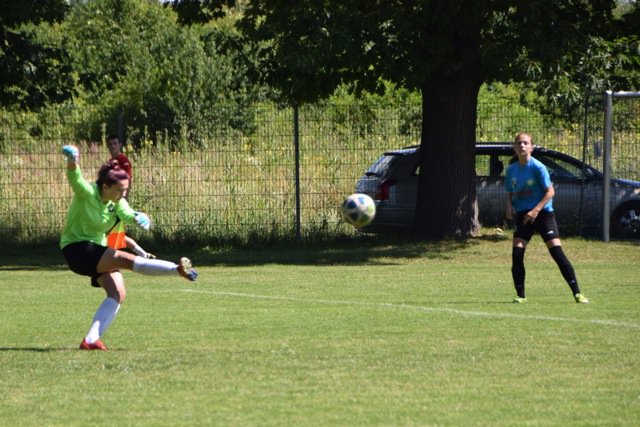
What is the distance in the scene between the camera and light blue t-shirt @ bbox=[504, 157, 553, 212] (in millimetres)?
13469

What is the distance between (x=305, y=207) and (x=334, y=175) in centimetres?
85

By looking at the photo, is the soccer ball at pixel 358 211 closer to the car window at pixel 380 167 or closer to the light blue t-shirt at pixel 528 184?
the light blue t-shirt at pixel 528 184

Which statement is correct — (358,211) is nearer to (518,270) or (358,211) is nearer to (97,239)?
(518,270)

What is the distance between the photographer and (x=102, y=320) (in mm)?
10305

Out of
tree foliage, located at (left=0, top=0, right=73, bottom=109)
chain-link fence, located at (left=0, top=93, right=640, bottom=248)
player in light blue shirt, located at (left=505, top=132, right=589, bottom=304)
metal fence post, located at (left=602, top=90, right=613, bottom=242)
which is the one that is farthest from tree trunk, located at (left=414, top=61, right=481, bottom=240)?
player in light blue shirt, located at (left=505, top=132, right=589, bottom=304)

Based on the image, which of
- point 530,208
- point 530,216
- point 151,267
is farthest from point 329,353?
point 530,208

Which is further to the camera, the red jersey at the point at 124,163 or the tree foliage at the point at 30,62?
the tree foliage at the point at 30,62

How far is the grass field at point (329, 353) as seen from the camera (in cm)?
755

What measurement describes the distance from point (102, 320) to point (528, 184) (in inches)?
216

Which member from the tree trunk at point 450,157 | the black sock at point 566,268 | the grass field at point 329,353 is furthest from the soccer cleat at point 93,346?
the tree trunk at point 450,157

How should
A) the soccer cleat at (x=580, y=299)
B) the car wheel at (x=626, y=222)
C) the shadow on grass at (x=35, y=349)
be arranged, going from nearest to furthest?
the shadow on grass at (x=35, y=349)
the soccer cleat at (x=580, y=299)
the car wheel at (x=626, y=222)

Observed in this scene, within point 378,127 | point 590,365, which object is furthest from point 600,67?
point 590,365

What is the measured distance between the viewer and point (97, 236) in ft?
34.0

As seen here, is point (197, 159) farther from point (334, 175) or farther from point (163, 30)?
point (163, 30)
